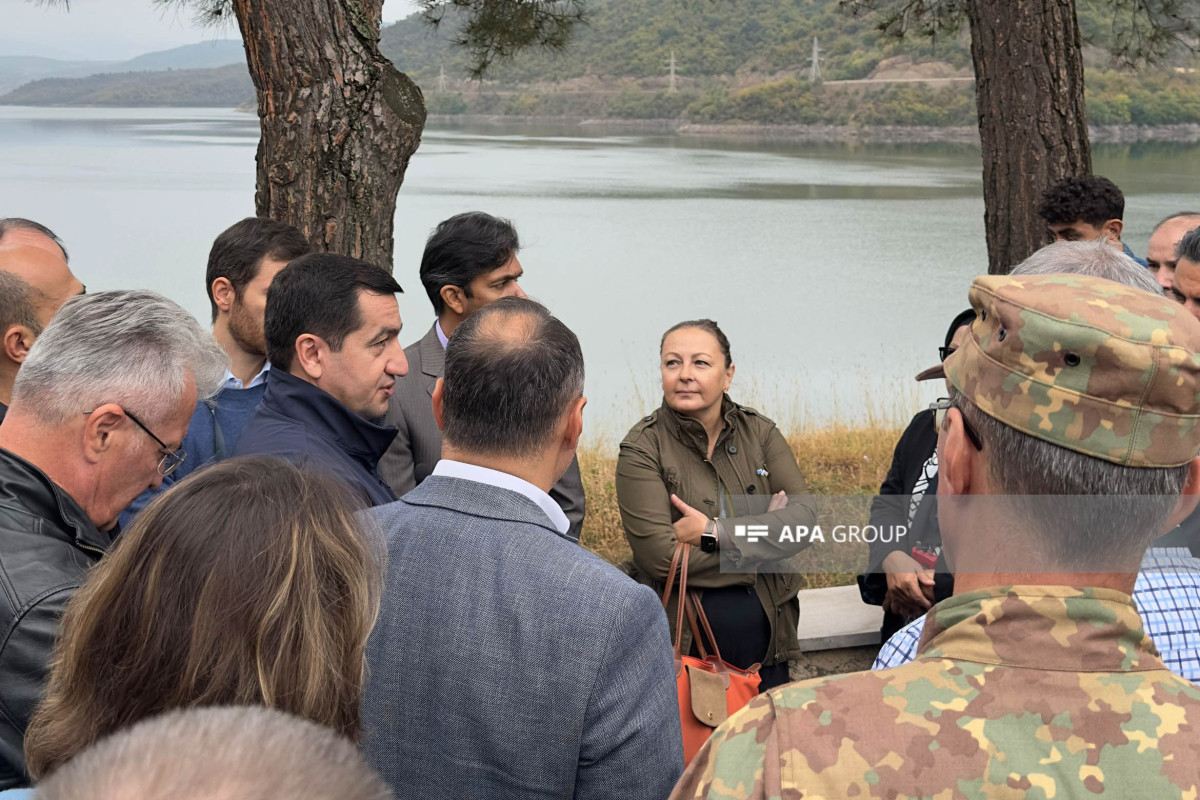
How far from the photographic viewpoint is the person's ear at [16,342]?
2.24 meters

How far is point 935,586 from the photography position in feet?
8.45

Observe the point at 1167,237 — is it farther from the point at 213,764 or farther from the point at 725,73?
the point at 725,73

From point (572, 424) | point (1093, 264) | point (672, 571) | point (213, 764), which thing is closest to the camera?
point (213, 764)

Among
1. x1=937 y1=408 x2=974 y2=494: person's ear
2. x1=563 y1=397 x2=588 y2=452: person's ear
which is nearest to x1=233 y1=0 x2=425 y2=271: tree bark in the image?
x1=563 y1=397 x2=588 y2=452: person's ear

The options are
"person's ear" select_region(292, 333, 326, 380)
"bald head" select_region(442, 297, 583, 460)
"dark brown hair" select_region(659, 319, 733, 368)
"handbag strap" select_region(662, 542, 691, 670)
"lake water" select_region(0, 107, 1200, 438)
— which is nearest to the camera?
"bald head" select_region(442, 297, 583, 460)

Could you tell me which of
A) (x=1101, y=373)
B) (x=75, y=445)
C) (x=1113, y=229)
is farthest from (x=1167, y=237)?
(x=75, y=445)

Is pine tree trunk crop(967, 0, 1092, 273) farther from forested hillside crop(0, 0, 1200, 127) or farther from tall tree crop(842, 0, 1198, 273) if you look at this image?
forested hillside crop(0, 0, 1200, 127)

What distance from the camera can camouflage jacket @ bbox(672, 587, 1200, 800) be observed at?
88 centimetres

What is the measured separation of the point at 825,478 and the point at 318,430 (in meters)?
3.83

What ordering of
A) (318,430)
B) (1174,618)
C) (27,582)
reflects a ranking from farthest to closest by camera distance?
1. (318,430)
2. (1174,618)
3. (27,582)

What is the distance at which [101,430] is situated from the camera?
5.39ft

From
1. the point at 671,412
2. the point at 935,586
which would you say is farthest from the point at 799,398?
the point at 935,586

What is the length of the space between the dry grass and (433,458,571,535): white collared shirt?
2.82m

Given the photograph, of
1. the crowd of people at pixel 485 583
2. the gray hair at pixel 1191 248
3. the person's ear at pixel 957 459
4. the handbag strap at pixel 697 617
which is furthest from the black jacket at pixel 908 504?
the person's ear at pixel 957 459
